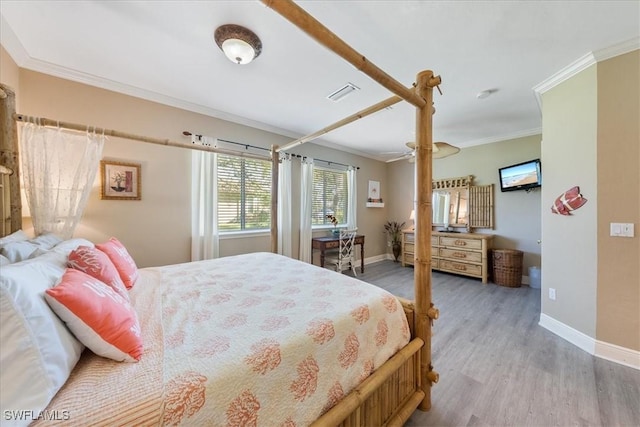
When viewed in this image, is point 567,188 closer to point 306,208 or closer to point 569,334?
point 569,334

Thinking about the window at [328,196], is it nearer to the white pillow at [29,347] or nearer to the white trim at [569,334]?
the white trim at [569,334]

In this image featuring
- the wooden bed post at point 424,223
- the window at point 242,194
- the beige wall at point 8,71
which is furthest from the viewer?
the window at point 242,194

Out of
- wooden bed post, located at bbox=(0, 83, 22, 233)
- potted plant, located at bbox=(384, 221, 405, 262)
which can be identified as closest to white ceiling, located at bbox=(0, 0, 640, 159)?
wooden bed post, located at bbox=(0, 83, 22, 233)

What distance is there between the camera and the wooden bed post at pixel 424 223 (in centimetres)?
144

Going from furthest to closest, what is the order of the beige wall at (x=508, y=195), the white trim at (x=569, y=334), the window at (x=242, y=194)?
the beige wall at (x=508, y=195) → the window at (x=242, y=194) → the white trim at (x=569, y=334)

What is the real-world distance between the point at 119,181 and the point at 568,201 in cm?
464

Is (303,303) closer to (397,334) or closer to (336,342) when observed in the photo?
(336,342)

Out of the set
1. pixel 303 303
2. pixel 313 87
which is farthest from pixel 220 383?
pixel 313 87

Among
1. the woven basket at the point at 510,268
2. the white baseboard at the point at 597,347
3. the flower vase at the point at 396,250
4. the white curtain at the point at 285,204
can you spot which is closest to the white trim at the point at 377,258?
the flower vase at the point at 396,250

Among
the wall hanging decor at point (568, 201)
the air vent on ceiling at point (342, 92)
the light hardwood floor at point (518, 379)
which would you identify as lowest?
the light hardwood floor at point (518, 379)

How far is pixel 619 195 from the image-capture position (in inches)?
76.6

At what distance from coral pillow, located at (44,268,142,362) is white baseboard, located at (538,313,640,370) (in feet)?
10.9

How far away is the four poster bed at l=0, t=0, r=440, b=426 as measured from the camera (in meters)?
0.73

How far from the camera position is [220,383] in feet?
2.61
